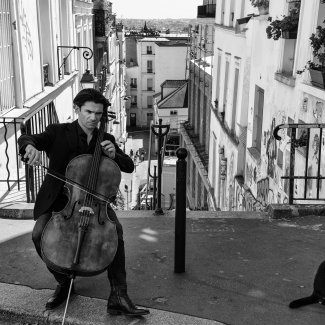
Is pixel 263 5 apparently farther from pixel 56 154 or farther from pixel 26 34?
pixel 56 154

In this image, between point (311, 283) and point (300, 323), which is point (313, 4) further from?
point (300, 323)

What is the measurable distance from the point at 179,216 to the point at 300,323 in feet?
4.20

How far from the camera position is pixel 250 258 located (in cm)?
465

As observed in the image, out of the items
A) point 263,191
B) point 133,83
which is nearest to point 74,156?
point 263,191

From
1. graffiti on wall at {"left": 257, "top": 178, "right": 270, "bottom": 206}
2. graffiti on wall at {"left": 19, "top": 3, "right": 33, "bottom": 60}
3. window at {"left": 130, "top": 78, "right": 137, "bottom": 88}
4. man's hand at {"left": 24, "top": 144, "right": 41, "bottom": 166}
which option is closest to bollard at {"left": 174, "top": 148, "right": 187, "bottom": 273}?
man's hand at {"left": 24, "top": 144, "right": 41, "bottom": 166}

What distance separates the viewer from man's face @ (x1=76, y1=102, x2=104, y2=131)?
3580mm

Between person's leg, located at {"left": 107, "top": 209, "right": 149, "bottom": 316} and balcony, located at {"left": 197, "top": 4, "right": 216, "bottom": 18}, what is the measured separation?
19.3m

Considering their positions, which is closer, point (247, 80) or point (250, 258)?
point (250, 258)

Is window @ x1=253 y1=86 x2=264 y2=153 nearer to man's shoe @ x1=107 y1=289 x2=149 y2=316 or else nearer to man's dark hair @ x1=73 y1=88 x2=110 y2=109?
man's dark hair @ x1=73 y1=88 x2=110 y2=109

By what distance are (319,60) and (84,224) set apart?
511 centimetres

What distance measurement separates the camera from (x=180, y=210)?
4.14 m

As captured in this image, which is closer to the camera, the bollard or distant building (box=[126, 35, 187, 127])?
the bollard

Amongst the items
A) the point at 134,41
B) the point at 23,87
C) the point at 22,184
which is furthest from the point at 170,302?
the point at 134,41

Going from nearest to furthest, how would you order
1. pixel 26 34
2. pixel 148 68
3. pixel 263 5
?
pixel 263 5, pixel 26 34, pixel 148 68
